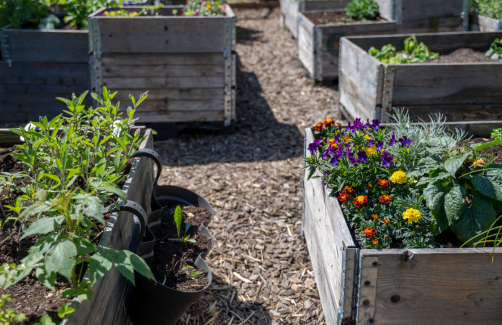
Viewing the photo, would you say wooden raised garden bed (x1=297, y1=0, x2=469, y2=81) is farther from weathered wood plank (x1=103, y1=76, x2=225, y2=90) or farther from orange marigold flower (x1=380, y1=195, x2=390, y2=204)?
orange marigold flower (x1=380, y1=195, x2=390, y2=204)

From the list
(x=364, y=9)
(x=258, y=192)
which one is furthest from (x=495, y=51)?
(x=258, y=192)

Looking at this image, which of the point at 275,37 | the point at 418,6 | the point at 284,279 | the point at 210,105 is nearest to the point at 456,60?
the point at 418,6

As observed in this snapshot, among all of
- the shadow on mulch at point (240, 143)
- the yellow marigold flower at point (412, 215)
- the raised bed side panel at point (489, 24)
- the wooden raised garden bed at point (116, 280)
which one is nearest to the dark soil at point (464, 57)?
the raised bed side panel at point (489, 24)

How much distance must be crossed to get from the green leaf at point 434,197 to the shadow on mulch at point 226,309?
1213 mm

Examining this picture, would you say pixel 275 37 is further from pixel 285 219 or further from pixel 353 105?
pixel 285 219

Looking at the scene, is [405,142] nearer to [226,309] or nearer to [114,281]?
[226,309]

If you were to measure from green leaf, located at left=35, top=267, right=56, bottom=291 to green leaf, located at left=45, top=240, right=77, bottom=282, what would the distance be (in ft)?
0.08

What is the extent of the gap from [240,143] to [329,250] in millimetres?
2973

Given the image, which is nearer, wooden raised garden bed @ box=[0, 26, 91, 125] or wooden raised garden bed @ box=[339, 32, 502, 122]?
wooden raised garden bed @ box=[339, 32, 502, 122]

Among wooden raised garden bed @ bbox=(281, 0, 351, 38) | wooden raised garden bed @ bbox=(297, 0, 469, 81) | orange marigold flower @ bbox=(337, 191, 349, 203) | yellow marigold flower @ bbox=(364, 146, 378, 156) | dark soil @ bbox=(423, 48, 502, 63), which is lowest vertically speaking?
orange marigold flower @ bbox=(337, 191, 349, 203)

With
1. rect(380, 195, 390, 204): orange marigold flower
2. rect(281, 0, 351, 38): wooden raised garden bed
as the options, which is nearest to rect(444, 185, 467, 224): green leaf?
rect(380, 195, 390, 204): orange marigold flower

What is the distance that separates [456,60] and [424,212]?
3475mm

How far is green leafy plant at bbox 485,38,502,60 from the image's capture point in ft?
16.2

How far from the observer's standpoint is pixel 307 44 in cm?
727
